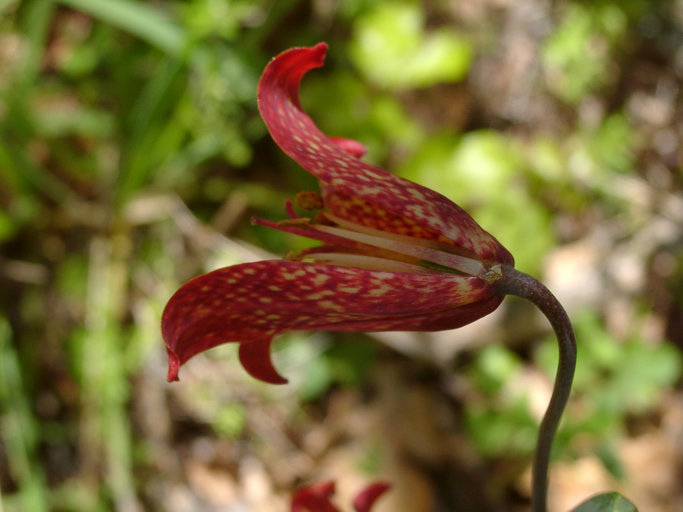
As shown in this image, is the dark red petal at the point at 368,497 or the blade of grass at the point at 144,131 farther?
the blade of grass at the point at 144,131

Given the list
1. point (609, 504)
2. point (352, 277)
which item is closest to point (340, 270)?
point (352, 277)

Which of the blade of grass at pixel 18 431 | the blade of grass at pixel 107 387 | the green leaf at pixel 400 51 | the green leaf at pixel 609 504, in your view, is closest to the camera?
the green leaf at pixel 609 504

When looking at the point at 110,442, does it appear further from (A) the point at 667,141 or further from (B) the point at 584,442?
(A) the point at 667,141

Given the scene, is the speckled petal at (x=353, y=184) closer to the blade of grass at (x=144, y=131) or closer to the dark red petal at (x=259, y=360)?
the dark red petal at (x=259, y=360)

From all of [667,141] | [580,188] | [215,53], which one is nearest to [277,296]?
[215,53]

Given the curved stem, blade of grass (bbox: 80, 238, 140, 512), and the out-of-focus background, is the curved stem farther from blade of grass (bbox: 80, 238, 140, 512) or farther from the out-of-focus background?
blade of grass (bbox: 80, 238, 140, 512)

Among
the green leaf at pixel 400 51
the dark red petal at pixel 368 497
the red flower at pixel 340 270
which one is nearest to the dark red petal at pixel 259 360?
the red flower at pixel 340 270
